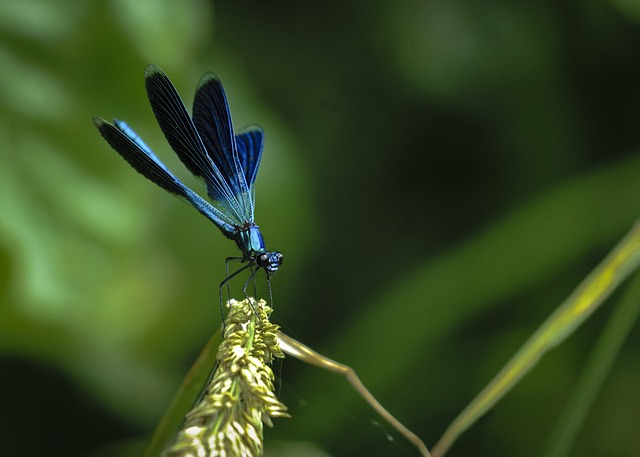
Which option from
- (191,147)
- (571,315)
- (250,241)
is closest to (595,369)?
(571,315)

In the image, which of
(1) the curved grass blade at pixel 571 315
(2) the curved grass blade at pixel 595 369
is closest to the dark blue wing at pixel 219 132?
(1) the curved grass blade at pixel 571 315

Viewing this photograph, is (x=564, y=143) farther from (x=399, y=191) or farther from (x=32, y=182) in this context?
(x=32, y=182)

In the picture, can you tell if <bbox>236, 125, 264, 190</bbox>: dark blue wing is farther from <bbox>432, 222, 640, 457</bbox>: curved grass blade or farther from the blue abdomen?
<bbox>432, 222, 640, 457</bbox>: curved grass blade

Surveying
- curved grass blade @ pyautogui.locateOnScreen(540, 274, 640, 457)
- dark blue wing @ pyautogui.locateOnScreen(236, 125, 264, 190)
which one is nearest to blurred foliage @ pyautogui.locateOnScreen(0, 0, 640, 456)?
curved grass blade @ pyautogui.locateOnScreen(540, 274, 640, 457)

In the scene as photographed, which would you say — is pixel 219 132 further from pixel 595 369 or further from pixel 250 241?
pixel 595 369

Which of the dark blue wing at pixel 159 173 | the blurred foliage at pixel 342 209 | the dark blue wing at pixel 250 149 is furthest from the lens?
the blurred foliage at pixel 342 209

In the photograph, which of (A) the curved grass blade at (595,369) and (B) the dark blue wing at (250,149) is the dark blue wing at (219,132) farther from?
(A) the curved grass blade at (595,369)
